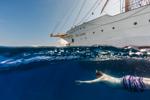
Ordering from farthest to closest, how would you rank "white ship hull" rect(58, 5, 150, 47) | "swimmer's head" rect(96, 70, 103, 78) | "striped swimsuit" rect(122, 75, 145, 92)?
"white ship hull" rect(58, 5, 150, 47) < "swimmer's head" rect(96, 70, 103, 78) < "striped swimsuit" rect(122, 75, 145, 92)

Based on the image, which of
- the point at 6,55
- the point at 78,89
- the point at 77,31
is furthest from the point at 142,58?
the point at 77,31

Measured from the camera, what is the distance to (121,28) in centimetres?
3578

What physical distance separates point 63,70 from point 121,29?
66.5 feet

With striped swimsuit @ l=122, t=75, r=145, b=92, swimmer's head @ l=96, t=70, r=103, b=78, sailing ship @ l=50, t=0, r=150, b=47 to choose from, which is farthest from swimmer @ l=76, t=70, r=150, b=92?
sailing ship @ l=50, t=0, r=150, b=47

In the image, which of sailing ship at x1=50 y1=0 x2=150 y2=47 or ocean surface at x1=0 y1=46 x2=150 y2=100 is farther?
sailing ship at x1=50 y1=0 x2=150 y2=47

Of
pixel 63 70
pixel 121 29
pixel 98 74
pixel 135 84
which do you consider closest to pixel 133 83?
pixel 135 84

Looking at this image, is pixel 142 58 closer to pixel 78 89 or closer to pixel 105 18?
pixel 78 89

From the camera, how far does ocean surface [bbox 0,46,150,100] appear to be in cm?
1553

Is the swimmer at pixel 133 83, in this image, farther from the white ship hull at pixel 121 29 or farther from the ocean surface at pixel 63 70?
the white ship hull at pixel 121 29

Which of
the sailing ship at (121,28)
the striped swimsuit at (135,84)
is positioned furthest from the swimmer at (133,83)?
the sailing ship at (121,28)

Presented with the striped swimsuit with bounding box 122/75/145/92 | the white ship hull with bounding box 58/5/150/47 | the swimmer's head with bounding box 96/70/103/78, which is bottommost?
the swimmer's head with bounding box 96/70/103/78

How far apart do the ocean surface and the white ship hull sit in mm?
14598

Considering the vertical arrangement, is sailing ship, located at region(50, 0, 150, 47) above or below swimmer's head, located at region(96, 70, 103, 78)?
above

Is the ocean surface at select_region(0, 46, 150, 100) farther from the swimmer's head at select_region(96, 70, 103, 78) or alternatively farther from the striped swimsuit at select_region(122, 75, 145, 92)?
the striped swimsuit at select_region(122, 75, 145, 92)
